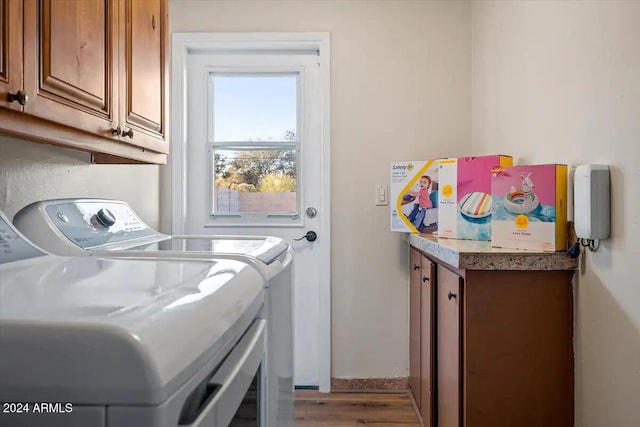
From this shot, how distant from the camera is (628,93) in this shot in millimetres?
1295

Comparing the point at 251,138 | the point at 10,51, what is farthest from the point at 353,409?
the point at 10,51

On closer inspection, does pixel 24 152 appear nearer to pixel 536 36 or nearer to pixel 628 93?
pixel 628 93

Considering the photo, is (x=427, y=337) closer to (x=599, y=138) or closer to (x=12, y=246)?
(x=599, y=138)

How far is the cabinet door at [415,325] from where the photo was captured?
2342 millimetres

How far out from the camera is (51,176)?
162 centimetres

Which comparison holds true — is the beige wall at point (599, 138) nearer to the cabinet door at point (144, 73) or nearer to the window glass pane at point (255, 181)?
the window glass pane at point (255, 181)

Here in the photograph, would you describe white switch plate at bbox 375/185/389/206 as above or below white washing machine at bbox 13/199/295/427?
above

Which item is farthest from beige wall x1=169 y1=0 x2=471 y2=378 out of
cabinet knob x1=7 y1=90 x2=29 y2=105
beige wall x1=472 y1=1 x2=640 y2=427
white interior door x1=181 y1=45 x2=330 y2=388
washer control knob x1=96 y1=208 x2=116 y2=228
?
cabinet knob x1=7 y1=90 x2=29 y2=105

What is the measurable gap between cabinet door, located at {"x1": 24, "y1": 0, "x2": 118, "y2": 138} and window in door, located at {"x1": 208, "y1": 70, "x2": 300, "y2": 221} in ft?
4.61

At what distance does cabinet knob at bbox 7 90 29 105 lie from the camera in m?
0.95

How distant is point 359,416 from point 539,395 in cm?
111

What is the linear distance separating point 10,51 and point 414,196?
193 cm

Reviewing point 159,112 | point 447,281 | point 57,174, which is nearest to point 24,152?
point 57,174

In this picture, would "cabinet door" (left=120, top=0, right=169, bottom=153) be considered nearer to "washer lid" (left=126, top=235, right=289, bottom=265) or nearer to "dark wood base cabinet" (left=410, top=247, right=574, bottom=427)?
"washer lid" (left=126, top=235, right=289, bottom=265)
